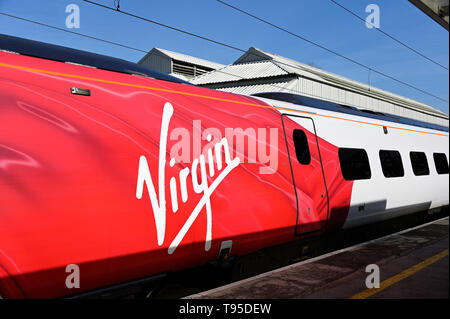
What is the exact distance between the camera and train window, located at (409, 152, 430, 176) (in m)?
8.01

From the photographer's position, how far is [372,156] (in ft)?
Result: 21.7

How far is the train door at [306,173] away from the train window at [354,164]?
0.66 m

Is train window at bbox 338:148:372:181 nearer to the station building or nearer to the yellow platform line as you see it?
the yellow platform line

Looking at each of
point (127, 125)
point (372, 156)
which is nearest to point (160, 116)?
point (127, 125)

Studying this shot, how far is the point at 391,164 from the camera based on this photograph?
7113 mm

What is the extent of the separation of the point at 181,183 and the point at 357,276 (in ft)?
7.90

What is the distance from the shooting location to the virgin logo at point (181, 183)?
3.36 m

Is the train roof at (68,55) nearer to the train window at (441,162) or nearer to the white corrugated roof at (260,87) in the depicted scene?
the train window at (441,162)

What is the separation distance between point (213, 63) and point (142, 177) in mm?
29443

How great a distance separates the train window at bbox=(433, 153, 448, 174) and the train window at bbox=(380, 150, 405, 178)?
7.50ft

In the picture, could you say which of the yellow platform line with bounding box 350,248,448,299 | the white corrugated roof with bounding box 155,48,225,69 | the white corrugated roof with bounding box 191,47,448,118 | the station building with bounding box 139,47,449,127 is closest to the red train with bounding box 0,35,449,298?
the yellow platform line with bounding box 350,248,448,299

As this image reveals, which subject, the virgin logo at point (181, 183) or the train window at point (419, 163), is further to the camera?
the train window at point (419, 163)

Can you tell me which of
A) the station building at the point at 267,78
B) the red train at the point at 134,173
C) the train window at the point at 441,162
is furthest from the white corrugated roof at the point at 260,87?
the red train at the point at 134,173
